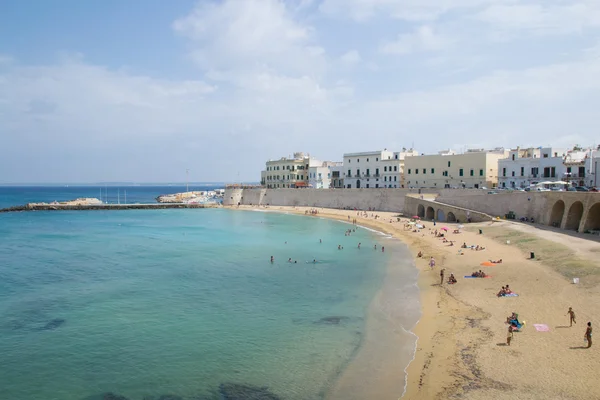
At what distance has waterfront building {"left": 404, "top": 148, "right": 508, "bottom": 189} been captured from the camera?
58281 millimetres

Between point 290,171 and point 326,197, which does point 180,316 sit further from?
point 290,171

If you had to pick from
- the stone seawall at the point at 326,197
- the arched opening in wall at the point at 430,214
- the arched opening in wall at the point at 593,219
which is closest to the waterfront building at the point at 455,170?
the stone seawall at the point at 326,197

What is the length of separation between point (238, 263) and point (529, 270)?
20117mm

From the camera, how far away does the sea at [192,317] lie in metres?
14.9

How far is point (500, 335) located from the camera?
17266 mm

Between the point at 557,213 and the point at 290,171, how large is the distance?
5774 centimetres

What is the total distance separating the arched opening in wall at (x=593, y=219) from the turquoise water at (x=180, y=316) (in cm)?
1390

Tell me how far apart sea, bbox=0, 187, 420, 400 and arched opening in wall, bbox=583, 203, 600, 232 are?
45.2 feet

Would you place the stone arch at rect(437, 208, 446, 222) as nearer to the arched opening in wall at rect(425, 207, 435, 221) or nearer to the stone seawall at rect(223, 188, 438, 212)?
the arched opening in wall at rect(425, 207, 435, 221)

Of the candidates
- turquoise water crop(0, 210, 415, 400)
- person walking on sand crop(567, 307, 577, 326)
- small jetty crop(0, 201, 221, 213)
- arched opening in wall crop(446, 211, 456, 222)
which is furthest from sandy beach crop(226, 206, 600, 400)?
small jetty crop(0, 201, 221, 213)

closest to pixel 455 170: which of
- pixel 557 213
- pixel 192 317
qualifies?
pixel 557 213

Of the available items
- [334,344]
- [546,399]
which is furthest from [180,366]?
[546,399]

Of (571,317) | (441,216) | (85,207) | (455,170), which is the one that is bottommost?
(85,207)

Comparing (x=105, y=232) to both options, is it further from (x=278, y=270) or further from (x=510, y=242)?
(x=510, y=242)
